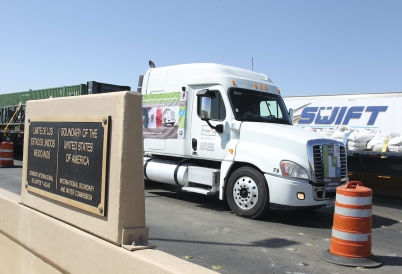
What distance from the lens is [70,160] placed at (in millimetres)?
3920

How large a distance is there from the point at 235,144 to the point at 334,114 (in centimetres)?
754

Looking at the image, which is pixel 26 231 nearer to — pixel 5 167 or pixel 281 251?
pixel 281 251

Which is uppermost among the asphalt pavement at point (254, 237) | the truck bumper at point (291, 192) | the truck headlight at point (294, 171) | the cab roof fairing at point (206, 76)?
the cab roof fairing at point (206, 76)

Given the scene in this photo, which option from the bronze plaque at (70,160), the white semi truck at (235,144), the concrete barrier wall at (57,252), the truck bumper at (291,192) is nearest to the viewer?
the concrete barrier wall at (57,252)

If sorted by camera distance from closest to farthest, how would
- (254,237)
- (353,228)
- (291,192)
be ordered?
(353,228)
(254,237)
(291,192)

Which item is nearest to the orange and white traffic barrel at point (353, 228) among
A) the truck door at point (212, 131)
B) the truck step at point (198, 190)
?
the truck door at point (212, 131)

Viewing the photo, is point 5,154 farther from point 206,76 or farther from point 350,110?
point 350,110

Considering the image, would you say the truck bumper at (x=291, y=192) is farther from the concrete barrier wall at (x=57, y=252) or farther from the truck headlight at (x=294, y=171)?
the concrete barrier wall at (x=57, y=252)

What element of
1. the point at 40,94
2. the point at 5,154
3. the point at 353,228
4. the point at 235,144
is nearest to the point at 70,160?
the point at 353,228

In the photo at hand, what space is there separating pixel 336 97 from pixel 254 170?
8042mm

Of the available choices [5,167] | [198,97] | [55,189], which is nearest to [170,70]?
[198,97]

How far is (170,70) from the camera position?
393 inches

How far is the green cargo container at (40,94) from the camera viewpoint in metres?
Result: 15.5

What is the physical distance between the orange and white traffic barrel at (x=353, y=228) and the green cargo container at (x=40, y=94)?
12099 millimetres
